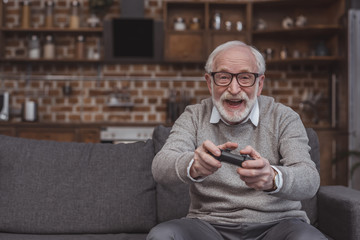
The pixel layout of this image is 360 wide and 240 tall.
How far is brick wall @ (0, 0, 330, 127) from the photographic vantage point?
473 cm

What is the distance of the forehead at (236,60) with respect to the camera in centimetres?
151

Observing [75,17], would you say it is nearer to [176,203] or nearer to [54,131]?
[54,131]

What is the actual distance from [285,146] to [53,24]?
3.77 meters

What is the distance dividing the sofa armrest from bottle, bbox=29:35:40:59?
3.59 m

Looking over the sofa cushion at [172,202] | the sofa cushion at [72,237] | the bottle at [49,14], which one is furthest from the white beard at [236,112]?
the bottle at [49,14]

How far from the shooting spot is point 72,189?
5.60 ft

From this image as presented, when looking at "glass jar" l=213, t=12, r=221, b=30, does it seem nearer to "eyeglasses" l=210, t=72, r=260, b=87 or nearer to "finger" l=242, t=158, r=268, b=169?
"eyeglasses" l=210, t=72, r=260, b=87

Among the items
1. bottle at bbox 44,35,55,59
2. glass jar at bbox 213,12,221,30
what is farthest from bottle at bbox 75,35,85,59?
glass jar at bbox 213,12,221,30

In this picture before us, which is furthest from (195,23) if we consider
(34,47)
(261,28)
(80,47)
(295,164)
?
(295,164)

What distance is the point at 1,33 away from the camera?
4.57 metres

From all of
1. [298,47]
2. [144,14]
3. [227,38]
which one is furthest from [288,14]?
[144,14]

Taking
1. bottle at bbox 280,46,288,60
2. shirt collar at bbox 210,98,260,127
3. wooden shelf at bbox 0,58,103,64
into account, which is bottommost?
shirt collar at bbox 210,98,260,127

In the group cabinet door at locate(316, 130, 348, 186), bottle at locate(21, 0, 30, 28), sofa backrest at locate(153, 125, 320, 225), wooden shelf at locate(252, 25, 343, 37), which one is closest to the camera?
sofa backrest at locate(153, 125, 320, 225)

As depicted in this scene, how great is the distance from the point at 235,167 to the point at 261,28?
11.0 ft
